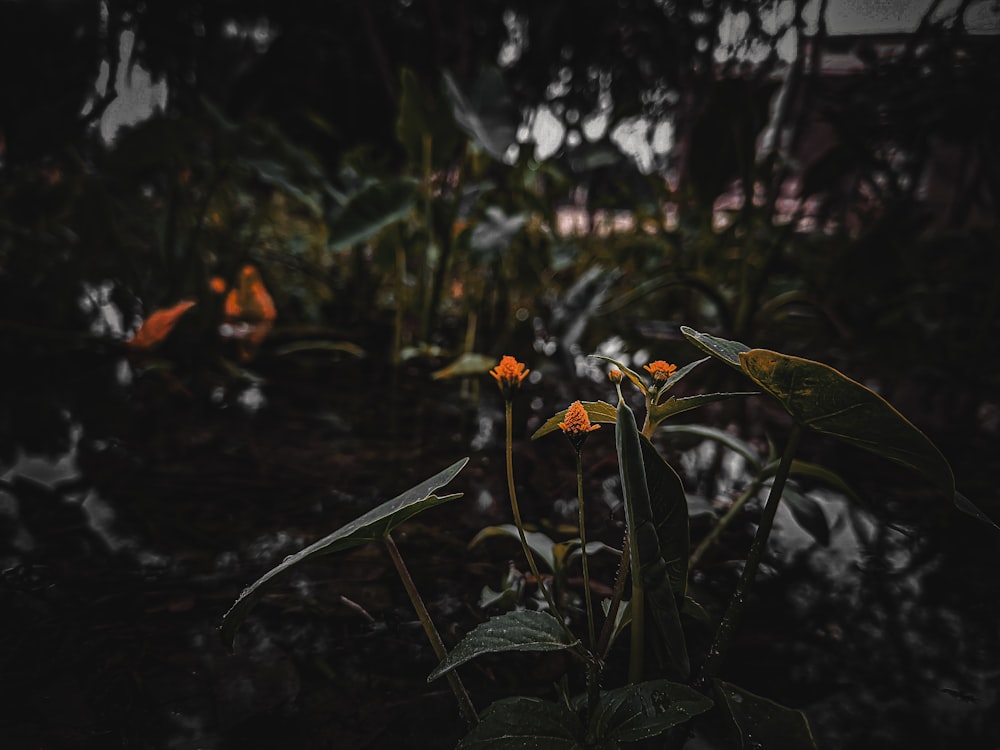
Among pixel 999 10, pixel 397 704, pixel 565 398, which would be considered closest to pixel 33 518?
pixel 397 704

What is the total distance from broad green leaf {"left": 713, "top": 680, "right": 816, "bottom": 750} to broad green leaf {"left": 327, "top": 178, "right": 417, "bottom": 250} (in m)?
0.96

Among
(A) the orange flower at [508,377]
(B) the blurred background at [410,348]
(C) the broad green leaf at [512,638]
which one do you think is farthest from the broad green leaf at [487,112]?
(C) the broad green leaf at [512,638]

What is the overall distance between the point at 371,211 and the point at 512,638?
0.97 meters

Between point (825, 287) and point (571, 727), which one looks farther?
point (825, 287)

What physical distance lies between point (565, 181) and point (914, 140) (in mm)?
893

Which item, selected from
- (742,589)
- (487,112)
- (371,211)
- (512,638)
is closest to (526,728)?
(512,638)

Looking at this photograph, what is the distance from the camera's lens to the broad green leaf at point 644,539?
0.92 feet

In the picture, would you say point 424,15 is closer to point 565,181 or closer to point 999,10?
point 565,181

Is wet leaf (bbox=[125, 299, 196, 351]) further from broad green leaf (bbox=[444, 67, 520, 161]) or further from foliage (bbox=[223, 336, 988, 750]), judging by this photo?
foliage (bbox=[223, 336, 988, 750])

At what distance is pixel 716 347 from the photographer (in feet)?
1.07

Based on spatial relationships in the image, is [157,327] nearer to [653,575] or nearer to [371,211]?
[371,211]

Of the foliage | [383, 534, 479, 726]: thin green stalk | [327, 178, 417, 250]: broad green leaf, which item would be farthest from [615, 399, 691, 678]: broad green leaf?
[327, 178, 417, 250]: broad green leaf

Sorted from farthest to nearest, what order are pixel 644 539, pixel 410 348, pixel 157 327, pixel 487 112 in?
pixel 410 348 < pixel 487 112 < pixel 157 327 < pixel 644 539

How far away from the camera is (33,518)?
637 mm
